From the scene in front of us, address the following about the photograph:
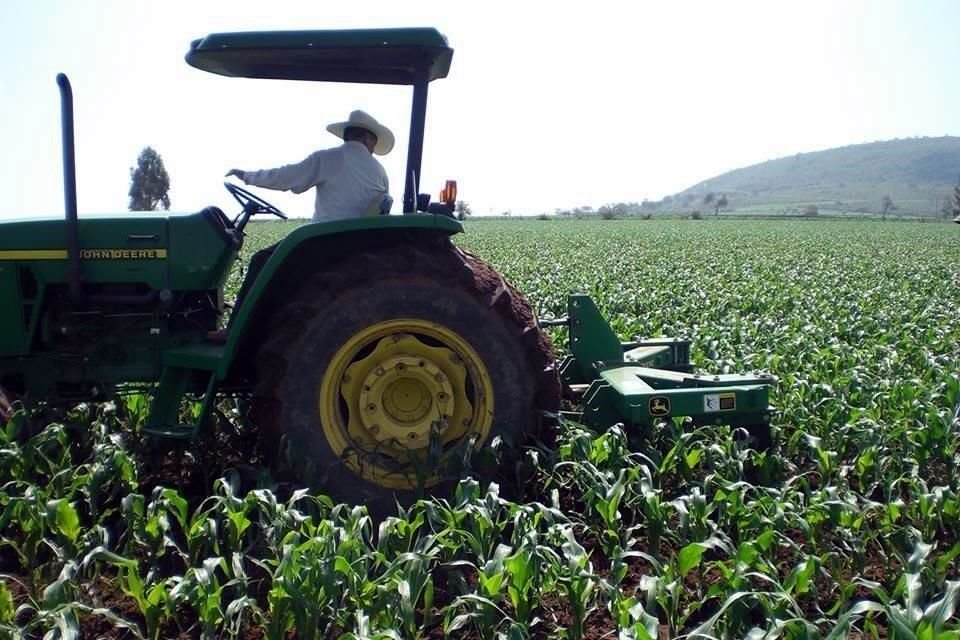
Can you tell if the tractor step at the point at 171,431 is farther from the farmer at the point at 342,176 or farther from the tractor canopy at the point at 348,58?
the tractor canopy at the point at 348,58

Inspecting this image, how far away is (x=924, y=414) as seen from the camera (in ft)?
A: 16.6

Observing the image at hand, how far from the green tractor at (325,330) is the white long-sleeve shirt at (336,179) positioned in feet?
0.83

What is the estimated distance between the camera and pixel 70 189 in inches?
161

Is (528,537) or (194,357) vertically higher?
(194,357)

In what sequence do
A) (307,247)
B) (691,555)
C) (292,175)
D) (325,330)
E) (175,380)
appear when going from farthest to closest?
(175,380), (292,175), (307,247), (325,330), (691,555)

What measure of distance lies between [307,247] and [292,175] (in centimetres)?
43

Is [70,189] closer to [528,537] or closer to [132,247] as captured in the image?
[132,247]

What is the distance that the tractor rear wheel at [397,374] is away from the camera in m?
3.78

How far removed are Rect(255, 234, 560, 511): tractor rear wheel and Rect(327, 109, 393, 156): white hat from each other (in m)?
0.75

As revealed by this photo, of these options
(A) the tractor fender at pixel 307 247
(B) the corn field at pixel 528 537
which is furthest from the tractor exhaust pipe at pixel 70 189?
(A) the tractor fender at pixel 307 247

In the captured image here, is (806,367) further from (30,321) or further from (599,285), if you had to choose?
(599,285)

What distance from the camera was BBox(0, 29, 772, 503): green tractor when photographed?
3795 mm

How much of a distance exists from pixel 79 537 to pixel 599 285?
35.0 feet

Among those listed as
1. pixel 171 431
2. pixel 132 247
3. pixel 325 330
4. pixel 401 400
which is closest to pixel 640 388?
pixel 401 400
